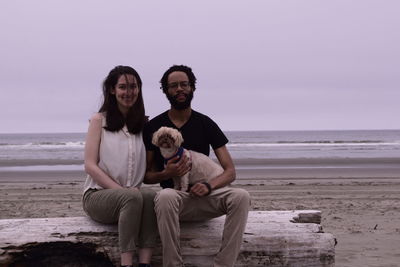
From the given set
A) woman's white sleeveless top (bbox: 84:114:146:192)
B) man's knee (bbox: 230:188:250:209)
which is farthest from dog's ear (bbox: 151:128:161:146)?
man's knee (bbox: 230:188:250:209)

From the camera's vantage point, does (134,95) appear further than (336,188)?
No

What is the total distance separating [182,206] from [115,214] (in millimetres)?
563

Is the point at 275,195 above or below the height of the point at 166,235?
below

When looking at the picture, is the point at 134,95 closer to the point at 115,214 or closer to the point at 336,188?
the point at 115,214

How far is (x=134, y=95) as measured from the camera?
15.0ft

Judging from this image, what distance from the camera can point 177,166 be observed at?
4434 mm

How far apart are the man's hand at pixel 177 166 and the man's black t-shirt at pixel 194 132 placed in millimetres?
309

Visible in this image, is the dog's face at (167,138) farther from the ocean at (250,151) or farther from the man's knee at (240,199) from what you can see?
the ocean at (250,151)

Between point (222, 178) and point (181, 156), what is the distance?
1.41 feet

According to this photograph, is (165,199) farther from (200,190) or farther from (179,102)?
(179,102)

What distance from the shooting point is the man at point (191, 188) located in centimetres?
416

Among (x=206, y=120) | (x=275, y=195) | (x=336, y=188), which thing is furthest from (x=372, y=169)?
(x=206, y=120)

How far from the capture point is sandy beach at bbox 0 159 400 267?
643 cm

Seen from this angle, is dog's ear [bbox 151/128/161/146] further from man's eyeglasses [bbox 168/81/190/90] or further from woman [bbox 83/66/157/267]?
man's eyeglasses [bbox 168/81/190/90]
